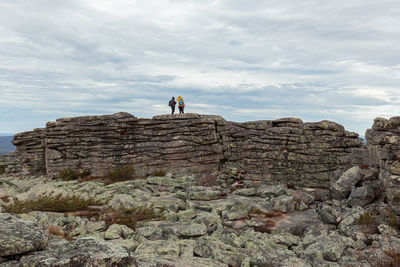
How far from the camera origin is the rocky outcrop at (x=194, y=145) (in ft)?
112

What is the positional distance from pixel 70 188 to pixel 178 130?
600 inches

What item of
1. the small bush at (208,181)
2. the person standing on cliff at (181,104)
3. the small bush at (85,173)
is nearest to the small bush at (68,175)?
the small bush at (85,173)

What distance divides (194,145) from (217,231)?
835 inches

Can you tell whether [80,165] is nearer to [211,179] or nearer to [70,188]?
[70,188]

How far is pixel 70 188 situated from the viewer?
99.5 feet

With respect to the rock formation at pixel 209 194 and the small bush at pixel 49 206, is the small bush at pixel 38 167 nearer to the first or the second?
the rock formation at pixel 209 194

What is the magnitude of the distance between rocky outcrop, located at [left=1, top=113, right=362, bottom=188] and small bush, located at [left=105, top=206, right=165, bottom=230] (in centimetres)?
1606

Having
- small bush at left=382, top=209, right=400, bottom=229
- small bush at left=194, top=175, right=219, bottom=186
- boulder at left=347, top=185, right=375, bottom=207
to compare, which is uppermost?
boulder at left=347, top=185, right=375, bottom=207

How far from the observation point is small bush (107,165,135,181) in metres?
36.2

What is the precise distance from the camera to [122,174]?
119ft

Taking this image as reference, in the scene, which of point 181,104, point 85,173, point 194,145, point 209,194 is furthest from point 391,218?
point 85,173

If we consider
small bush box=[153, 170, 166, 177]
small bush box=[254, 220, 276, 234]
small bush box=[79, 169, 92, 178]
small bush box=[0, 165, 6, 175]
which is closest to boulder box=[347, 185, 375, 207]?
small bush box=[254, 220, 276, 234]

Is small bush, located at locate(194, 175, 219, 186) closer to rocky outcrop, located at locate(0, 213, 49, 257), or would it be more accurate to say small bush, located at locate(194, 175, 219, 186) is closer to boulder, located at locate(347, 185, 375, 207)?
boulder, located at locate(347, 185, 375, 207)

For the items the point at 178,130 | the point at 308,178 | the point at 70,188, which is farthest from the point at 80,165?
the point at 308,178
